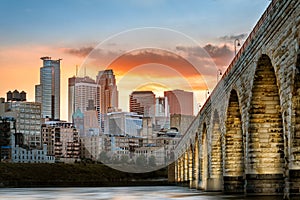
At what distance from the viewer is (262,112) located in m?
34.2

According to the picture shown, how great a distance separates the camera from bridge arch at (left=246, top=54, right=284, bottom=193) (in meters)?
34.1

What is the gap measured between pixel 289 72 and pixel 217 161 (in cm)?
2613

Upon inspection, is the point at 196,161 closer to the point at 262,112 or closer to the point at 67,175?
the point at 262,112

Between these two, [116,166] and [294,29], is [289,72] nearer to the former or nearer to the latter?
[294,29]

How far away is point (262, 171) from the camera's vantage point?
113 feet

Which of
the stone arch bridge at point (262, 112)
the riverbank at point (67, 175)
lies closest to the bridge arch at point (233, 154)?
the stone arch bridge at point (262, 112)

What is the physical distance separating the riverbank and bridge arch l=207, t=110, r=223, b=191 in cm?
7789

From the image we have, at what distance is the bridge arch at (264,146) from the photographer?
3406 centimetres

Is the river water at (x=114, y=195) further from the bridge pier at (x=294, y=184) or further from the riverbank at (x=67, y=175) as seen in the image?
the riverbank at (x=67, y=175)

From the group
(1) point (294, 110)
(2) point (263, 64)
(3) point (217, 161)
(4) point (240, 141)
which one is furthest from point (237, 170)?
(1) point (294, 110)

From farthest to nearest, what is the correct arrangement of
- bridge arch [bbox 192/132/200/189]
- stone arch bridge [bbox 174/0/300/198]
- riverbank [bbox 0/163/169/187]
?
riverbank [bbox 0/163/169/187]
bridge arch [bbox 192/132/200/189]
stone arch bridge [bbox 174/0/300/198]

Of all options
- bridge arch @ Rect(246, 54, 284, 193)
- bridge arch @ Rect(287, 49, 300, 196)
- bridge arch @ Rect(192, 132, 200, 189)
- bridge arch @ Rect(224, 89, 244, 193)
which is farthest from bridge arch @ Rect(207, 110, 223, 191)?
bridge arch @ Rect(287, 49, 300, 196)

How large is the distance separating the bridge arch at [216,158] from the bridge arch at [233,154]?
648 cm

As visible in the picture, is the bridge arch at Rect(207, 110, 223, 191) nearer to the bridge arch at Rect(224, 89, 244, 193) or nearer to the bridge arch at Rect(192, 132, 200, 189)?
the bridge arch at Rect(224, 89, 244, 193)
